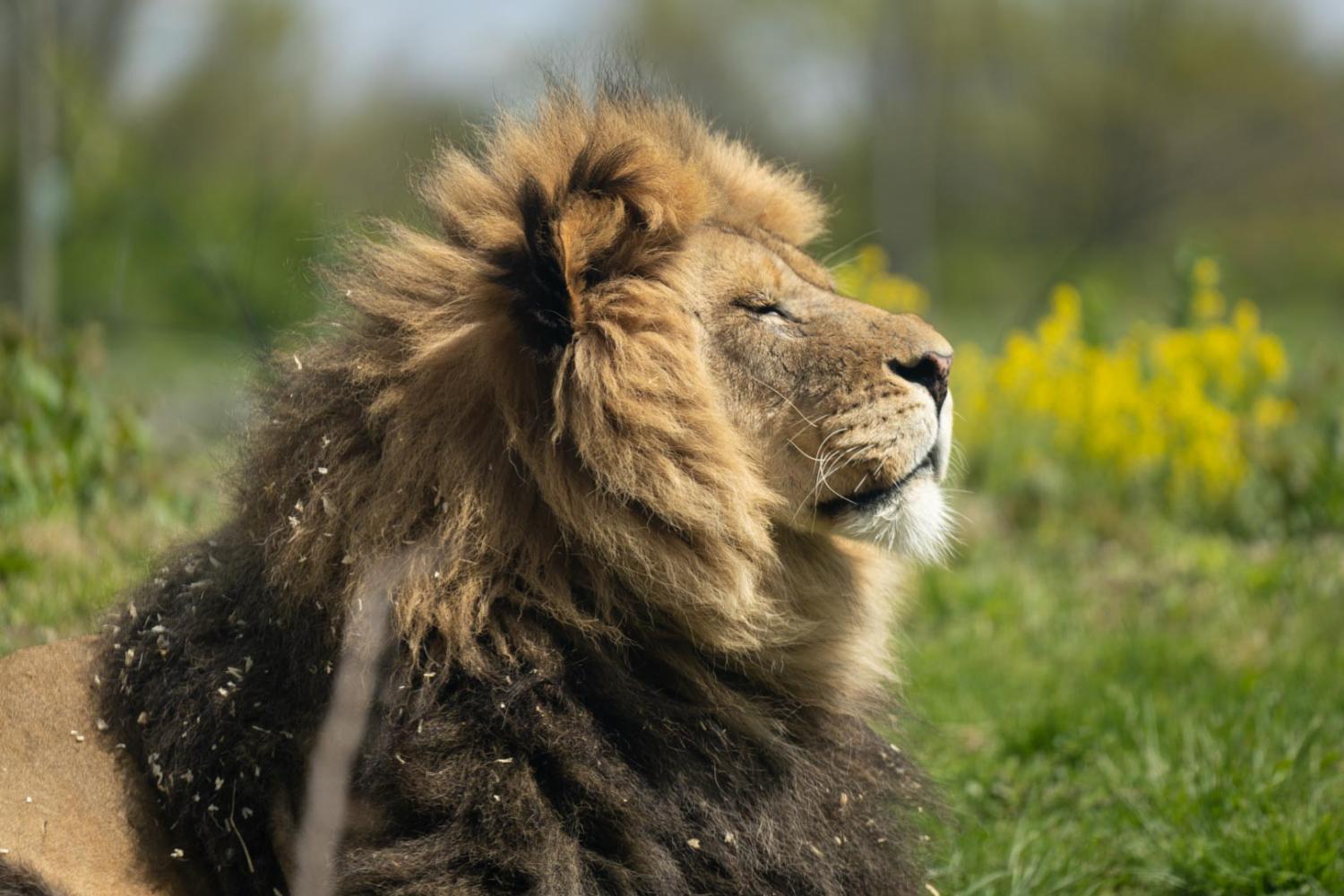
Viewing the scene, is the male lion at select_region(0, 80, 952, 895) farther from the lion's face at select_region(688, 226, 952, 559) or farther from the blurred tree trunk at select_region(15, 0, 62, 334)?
the blurred tree trunk at select_region(15, 0, 62, 334)

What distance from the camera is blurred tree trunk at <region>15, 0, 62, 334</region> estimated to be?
Result: 40.6ft

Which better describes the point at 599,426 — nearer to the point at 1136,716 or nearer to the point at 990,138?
the point at 1136,716

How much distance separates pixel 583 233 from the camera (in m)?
2.92

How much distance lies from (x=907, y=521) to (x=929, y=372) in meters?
0.34

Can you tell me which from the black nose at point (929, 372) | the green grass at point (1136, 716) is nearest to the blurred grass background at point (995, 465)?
the green grass at point (1136, 716)

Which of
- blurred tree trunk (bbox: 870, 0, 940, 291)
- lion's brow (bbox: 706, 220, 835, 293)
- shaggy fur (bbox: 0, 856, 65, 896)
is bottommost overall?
shaggy fur (bbox: 0, 856, 65, 896)

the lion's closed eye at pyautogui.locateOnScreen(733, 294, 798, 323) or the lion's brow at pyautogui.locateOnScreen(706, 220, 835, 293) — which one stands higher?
the lion's brow at pyautogui.locateOnScreen(706, 220, 835, 293)

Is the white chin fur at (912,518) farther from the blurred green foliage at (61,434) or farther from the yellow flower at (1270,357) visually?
the yellow flower at (1270,357)

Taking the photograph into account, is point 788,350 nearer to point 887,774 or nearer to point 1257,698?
point 887,774

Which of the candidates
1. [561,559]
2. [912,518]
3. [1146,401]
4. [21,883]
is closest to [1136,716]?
[912,518]

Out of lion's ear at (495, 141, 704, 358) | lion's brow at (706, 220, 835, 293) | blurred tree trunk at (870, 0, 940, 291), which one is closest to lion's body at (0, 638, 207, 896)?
lion's ear at (495, 141, 704, 358)

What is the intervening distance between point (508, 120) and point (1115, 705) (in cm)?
A: 282

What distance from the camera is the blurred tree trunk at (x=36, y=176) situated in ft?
40.6

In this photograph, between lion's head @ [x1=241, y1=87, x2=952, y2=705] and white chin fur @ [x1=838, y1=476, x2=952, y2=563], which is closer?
lion's head @ [x1=241, y1=87, x2=952, y2=705]
